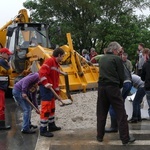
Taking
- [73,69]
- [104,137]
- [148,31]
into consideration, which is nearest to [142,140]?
[104,137]

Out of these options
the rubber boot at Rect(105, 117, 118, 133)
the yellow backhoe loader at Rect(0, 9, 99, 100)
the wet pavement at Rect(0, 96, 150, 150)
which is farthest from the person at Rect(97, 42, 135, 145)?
the yellow backhoe loader at Rect(0, 9, 99, 100)

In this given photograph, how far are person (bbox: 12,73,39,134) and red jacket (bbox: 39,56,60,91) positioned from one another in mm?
298

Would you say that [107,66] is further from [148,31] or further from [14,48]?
[148,31]

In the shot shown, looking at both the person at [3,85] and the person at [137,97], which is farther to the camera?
the person at [137,97]

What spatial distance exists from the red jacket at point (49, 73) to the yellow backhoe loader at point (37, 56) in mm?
3944

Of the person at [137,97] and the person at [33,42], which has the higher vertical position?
the person at [33,42]

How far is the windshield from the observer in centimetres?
1327

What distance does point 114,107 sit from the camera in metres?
6.70

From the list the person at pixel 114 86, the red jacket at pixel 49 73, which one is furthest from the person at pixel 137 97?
the red jacket at pixel 49 73

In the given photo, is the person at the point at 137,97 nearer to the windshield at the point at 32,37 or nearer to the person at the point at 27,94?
the person at the point at 27,94

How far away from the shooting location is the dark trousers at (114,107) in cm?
659

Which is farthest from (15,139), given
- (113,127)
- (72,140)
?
(113,127)

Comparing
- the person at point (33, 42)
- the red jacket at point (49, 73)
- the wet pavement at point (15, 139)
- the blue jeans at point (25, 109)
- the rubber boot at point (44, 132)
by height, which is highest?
the person at point (33, 42)

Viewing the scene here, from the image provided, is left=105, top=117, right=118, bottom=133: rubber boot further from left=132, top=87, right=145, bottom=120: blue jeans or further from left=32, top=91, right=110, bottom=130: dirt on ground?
left=132, top=87, right=145, bottom=120: blue jeans
